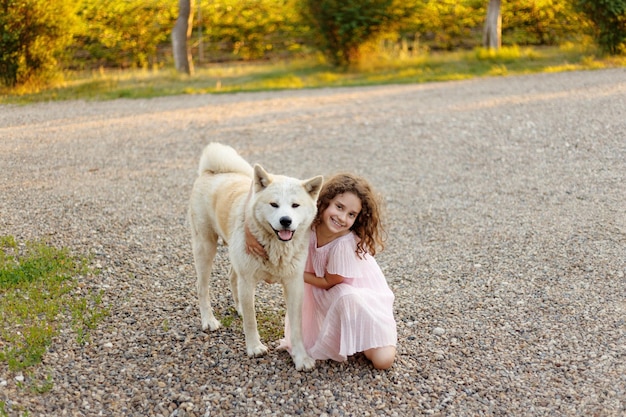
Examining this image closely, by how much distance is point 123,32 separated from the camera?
1711 cm

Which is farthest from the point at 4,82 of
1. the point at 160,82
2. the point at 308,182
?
the point at 308,182

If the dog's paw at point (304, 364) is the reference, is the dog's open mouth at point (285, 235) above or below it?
above

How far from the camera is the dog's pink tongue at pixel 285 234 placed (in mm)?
3613

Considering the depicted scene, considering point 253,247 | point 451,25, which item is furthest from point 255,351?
point 451,25

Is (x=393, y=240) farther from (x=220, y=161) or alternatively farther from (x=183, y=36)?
(x=183, y=36)

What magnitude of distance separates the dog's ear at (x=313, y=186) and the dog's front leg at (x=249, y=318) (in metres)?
0.66

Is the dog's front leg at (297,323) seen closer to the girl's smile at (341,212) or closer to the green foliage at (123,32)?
the girl's smile at (341,212)

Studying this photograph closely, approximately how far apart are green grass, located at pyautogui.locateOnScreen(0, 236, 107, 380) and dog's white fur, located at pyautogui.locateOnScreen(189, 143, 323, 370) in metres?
0.90

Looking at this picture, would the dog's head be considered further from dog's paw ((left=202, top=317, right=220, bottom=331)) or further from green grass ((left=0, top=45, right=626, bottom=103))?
green grass ((left=0, top=45, right=626, bottom=103))

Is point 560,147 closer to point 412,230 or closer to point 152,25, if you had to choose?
point 412,230

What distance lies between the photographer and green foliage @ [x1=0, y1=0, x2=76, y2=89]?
12.0 meters

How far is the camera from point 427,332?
179 inches

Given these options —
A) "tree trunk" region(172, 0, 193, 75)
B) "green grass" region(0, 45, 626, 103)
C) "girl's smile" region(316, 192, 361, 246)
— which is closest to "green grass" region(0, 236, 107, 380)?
"girl's smile" region(316, 192, 361, 246)

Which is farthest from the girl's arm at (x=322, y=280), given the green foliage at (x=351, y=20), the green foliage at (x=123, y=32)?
the green foliage at (x=123, y=32)
